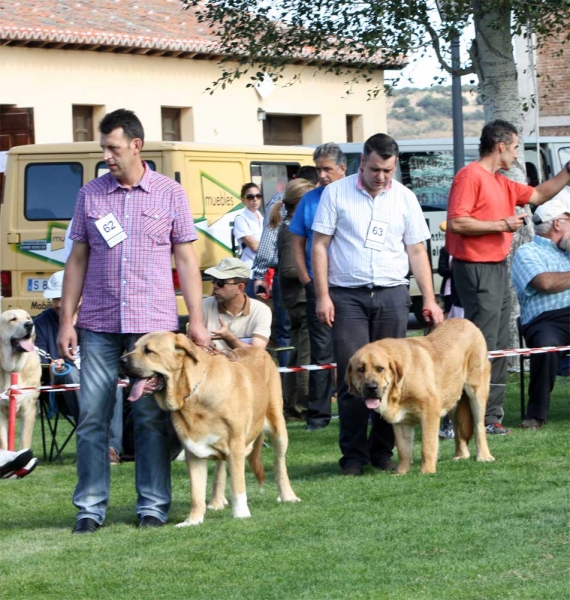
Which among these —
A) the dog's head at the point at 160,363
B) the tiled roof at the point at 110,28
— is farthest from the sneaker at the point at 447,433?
the tiled roof at the point at 110,28

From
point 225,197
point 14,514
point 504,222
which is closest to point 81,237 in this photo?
point 14,514

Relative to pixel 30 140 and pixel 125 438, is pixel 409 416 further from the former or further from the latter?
pixel 30 140

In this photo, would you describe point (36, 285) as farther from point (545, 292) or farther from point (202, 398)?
→ point (202, 398)

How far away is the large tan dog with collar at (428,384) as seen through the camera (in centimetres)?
773

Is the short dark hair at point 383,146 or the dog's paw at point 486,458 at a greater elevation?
the short dark hair at point 383,146

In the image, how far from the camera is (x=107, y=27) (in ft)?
90.2

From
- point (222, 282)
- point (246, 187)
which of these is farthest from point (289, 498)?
point (246, 187)

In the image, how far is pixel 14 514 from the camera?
7.95 meters

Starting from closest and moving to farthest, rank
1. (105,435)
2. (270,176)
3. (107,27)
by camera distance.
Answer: (105,435) < (270,176) < (107,27)

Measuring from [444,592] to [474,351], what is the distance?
10.6 ft

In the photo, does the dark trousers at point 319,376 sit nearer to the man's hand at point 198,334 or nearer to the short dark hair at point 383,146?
the short dark hair at point 383,146

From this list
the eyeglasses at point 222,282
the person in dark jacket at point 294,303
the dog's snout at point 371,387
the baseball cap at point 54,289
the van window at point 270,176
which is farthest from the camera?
the van window at point 270,176

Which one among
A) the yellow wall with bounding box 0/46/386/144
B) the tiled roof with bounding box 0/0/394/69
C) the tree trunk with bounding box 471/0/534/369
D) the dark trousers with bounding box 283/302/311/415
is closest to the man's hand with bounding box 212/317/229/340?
the dark trousers with bounding box 283/302/311/415

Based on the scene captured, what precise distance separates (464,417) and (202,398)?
7.59 feet
